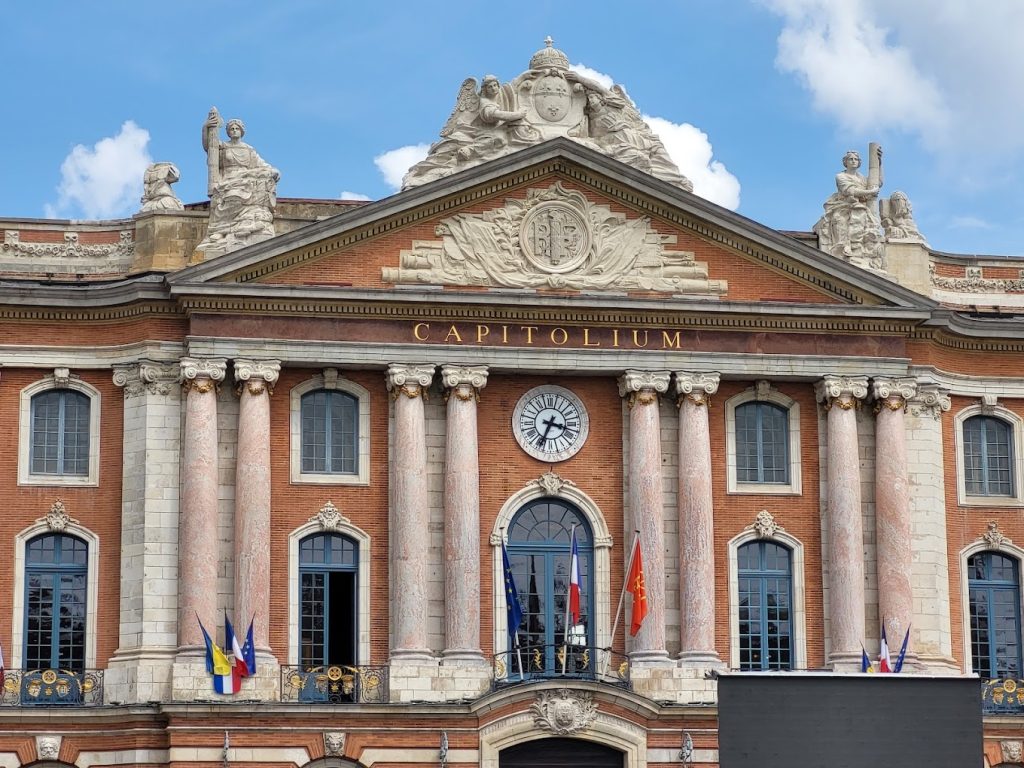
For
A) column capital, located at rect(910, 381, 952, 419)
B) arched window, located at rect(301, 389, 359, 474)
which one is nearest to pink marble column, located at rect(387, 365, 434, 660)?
arched window, located at rect(301, 389, 359, 474)

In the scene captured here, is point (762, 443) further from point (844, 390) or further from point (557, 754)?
point (557, 754)

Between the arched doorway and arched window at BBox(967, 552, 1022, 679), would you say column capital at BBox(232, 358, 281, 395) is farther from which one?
arched window at BBox(967, 552, 1022, 679)

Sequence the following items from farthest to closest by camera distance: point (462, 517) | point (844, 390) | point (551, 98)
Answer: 1. point (551, 98)
2. point (844, 390)
3. point (462, 517)

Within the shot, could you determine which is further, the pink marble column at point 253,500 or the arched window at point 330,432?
the arched window at point 330,432

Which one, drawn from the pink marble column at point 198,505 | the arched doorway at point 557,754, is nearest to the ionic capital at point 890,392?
the arched doorway at point 557,754

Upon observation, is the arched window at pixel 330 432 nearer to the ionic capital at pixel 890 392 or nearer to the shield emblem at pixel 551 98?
the shield emblem at pixel 551 98

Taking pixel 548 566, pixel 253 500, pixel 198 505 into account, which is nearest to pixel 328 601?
pixel 253 500

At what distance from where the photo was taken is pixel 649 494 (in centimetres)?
5128

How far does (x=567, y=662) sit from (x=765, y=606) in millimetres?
4708

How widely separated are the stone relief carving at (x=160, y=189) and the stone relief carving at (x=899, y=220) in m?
16.4

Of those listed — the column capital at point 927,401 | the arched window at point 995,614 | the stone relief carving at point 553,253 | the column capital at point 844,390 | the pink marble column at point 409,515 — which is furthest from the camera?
the arched window at point 995,614

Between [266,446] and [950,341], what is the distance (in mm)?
16126

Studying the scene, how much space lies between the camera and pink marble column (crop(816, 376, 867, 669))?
5138 centimetres

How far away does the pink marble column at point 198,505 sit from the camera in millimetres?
49312
